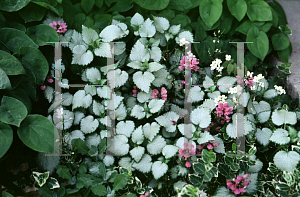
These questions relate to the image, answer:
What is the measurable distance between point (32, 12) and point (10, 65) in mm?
502

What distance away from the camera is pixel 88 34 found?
1688 millimetres

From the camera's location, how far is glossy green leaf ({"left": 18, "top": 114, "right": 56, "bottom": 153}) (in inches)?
49.6

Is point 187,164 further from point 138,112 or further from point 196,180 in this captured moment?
point 138,112

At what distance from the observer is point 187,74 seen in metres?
1.82

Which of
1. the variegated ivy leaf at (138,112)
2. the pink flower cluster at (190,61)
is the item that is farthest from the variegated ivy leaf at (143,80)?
the pink flower cluster at (190,61)

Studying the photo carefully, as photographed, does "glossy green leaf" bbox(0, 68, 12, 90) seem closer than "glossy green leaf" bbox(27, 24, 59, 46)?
Yes

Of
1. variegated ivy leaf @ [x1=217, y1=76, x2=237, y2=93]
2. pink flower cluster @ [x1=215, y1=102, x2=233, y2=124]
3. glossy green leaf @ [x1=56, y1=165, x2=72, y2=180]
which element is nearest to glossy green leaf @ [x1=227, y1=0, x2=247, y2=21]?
variegated ivy leaf @ [x1=217, y1=76, x2=237, y2=93]

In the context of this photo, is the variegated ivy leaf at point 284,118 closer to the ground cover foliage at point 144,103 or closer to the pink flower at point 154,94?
the ground cover foliage at point 144,103

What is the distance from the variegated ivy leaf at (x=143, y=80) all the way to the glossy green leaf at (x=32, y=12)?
699mm

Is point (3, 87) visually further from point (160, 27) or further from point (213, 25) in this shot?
point (213, 25)

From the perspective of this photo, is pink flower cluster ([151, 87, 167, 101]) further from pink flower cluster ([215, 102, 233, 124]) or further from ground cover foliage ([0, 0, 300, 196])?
pink flower cluster ([215, 102, 233, 124])

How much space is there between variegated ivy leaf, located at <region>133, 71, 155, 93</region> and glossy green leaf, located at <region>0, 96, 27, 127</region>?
2.08ft

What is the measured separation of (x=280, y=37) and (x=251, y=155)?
1.09 meters

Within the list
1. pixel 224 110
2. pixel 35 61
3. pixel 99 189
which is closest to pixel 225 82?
pixel 224 110
